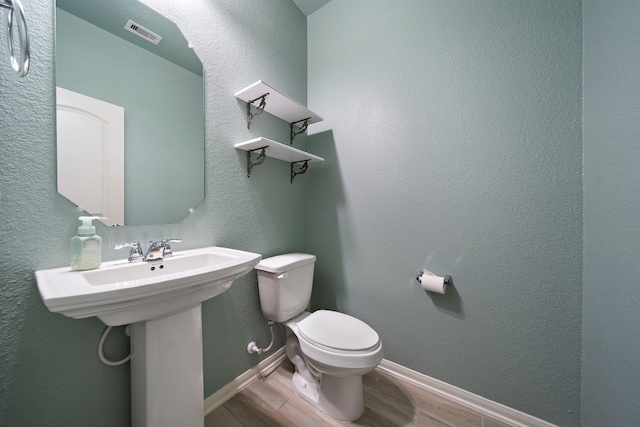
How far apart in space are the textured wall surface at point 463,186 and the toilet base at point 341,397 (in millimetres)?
421

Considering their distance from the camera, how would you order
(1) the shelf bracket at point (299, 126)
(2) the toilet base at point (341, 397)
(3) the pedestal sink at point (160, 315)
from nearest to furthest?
(3) the pedestal sink at point (160, 315)
(2) the toilet base at point (341, 397)
(1) the shelf bracket at point (299, 126)

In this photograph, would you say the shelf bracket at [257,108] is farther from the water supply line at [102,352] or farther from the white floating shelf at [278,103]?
the water supply line at [102,352]

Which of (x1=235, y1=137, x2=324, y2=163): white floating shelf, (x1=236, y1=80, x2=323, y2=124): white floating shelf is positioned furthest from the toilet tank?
(x1=236, y1=80, x2=323, y2=124): white floating shelf

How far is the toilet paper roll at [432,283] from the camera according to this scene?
120 centimetres

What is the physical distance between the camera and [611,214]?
837 millimetres

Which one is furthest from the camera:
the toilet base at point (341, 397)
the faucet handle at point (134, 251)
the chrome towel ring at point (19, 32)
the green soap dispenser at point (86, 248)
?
the toilet base at point (341, 397)

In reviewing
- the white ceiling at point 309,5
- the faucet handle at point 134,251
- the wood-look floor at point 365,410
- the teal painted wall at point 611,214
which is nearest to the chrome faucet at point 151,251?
the faucet handle at point 134,251

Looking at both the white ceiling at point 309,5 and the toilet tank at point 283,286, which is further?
the white ceiling at point 309,5

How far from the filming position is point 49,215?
74cm

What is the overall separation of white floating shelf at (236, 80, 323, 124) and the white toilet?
97 centimetres

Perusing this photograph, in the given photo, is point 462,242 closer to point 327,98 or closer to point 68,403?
point 327,98

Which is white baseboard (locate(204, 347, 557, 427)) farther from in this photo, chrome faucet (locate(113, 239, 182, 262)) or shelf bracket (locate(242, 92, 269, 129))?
shelf bracket (locate(242, 92, 269, 129))

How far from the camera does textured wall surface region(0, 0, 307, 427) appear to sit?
26.8 inches

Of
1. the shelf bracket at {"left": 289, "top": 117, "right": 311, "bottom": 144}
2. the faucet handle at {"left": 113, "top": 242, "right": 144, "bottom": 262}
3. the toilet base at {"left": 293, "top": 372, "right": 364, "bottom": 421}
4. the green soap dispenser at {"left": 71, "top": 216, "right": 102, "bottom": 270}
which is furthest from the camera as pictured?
the shelf bracket at {"left": 289, "top": 117, "right": 311, "bottom": 144}
